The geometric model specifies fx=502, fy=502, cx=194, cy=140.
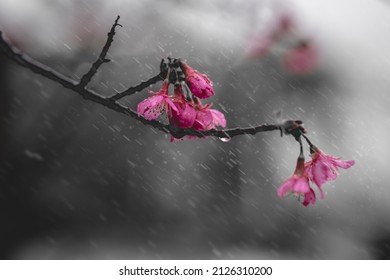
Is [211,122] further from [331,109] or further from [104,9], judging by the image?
[331,109]

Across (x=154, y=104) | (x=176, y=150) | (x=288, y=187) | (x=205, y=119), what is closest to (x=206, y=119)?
(x=205, y=119)

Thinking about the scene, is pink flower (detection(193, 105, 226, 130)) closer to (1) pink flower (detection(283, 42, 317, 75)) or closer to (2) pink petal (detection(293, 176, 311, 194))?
(2) pink petal (detection(293, 176, 311, 194))

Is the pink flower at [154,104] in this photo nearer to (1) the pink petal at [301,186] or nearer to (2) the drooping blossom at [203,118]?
(2) the drooping blossom at [203,118]

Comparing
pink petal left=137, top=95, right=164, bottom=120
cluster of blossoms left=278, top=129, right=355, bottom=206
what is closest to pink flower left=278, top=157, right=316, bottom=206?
cluster of blossoms left=278, top=129, right=355, bottom=206

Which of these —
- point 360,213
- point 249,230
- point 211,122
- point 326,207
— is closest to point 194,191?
point 249,230

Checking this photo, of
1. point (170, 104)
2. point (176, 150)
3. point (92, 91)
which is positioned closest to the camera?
point (92, 91)

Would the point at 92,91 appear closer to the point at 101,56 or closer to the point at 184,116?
the point at 101,56
